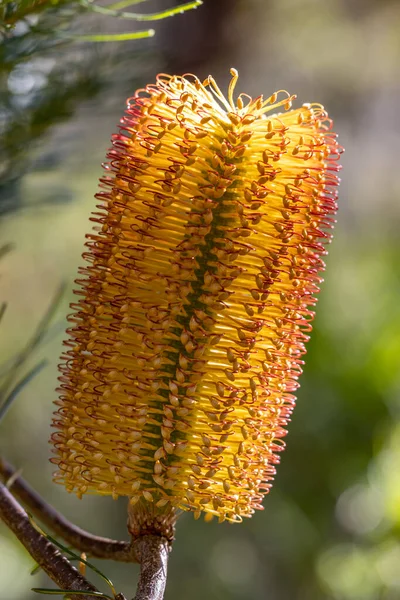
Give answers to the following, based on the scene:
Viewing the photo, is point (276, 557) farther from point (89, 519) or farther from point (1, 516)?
point (1, 516)

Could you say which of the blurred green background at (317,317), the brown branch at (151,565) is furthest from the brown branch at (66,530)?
the blurred green background at (317,317)

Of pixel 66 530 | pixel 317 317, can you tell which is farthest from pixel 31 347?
pixel 317 317

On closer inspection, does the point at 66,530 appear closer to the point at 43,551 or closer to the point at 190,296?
the point at 43,551

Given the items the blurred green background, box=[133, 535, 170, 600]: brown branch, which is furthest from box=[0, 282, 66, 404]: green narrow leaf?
box=[133, 535, 170, 600]: brown branch

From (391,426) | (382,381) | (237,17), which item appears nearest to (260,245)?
(237,17)

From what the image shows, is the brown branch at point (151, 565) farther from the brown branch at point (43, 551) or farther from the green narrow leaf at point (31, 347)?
the green narrow leaf at point (31, 347)
